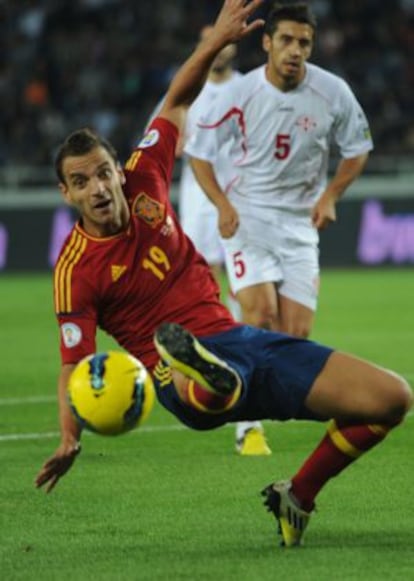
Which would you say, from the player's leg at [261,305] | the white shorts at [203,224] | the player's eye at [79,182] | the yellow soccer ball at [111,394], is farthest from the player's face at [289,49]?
the white shorts at [203,224]

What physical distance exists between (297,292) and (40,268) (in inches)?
557

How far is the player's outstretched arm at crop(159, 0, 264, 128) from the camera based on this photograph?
21.9 ft

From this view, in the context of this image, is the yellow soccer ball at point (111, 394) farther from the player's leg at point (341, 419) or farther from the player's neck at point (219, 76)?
the player's neck at point (219, 76)

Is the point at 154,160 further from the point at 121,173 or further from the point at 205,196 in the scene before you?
the point at 205,196

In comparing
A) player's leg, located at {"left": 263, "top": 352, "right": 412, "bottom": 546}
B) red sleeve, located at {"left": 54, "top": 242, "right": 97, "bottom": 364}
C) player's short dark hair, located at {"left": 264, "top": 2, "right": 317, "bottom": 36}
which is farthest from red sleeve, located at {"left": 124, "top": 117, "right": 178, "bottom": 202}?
player's short dark hair, located at {"left": 264, "top": 2, "right": 317, "bottom": 36}

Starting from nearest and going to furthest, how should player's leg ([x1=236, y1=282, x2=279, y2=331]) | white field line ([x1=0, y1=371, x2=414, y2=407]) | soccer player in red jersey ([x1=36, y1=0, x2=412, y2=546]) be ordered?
soccer player in red jersey ([x1=36, y1=0, x2=412, y2=546]) → player's leg ([x1=236, y1=282, x2=279, y2=331]) → white field line ([x1=0, y1=371, x2=414, y2=407])

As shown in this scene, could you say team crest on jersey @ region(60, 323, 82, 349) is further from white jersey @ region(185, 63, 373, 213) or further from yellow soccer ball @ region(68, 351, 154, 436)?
white jersey @ region(185, 63, 373, 213)

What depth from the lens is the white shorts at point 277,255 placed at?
8.77 meters

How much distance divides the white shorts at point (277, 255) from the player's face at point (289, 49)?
0.78 meters

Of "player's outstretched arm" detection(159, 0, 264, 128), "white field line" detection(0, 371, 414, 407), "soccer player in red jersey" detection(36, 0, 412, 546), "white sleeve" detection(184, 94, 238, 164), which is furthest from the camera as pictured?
"white field line" detection(0, 371, 414, 407)

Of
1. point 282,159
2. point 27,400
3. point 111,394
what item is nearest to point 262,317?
point 282,159

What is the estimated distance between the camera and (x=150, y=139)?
684cm

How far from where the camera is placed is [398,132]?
23.6 m

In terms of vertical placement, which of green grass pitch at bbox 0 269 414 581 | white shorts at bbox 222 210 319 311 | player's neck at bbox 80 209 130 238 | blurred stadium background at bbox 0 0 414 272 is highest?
player's neck at bbox 80 209 130 238
